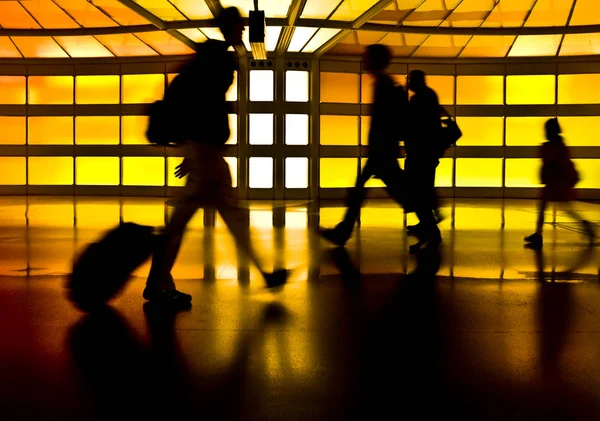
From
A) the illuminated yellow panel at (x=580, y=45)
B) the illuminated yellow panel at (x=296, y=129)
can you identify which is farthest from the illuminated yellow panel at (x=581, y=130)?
the illuminated yellow panel at (x=296, y=129)

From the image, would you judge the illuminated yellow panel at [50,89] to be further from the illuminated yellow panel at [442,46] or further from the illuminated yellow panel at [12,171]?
the illuminated yellow panel at [442,46]

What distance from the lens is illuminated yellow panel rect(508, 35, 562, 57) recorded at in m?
21.8

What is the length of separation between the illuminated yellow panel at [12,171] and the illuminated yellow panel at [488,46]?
1529 centimetres

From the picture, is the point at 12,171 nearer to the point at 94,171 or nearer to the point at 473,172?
the point at 94,171

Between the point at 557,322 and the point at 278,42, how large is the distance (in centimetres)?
1611

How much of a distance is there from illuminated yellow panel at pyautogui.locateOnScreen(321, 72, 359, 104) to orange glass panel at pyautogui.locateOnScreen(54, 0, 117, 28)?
6732mm

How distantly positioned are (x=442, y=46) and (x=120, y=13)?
32.6 feet

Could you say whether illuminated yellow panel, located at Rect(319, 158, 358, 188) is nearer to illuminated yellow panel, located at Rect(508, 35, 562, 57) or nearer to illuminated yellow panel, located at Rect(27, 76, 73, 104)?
illuminated yellow panel, located at Rect(508, 35, 562, 57)

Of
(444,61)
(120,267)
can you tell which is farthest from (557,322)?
(444,61)

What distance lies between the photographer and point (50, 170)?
2378 cm

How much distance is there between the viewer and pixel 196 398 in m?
3.09

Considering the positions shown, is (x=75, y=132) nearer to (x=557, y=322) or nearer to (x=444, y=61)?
(x=444, y=61)

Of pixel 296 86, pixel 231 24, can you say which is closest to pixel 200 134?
pixel 231 24

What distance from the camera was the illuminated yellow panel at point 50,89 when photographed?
78.1 ft
